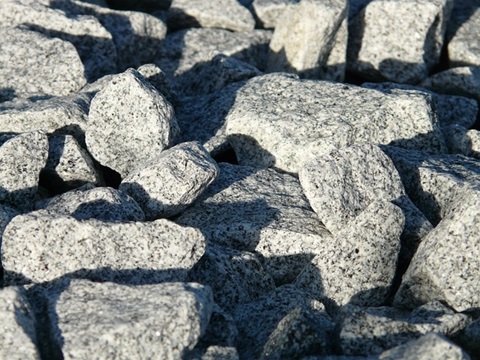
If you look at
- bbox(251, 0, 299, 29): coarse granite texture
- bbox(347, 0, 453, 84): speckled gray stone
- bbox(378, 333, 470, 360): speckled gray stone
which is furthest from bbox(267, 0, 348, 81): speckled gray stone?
bbox(378, 333, 470, 360): speckled gray stone

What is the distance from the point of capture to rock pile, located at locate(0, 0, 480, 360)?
Answer: 17.5 ft

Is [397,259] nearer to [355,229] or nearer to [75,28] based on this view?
[355,229]

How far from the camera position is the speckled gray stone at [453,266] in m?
6.00

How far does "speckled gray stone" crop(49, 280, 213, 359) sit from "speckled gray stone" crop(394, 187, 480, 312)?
1499 mm

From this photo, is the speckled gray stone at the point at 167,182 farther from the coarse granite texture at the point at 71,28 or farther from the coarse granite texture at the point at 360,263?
the coarse granite texture at the point at 71,28

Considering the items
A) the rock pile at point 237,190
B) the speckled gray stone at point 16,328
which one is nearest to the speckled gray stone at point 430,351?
the rock pile at point 237,190

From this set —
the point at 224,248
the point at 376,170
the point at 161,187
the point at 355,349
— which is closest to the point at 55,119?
the point at 161,187

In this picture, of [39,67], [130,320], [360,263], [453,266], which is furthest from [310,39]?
[130,320]

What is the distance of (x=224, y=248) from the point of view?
6535mm

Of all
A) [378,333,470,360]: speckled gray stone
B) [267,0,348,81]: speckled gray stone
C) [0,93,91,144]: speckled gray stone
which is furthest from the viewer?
[267,0,348,81]: speckled gray stone

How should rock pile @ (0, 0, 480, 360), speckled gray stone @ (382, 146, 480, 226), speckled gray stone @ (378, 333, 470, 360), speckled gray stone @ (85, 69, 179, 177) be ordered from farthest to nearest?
speckled gray stone @ (85, 69, 179, 177), speckled gray stone @ (382, 146, 480, 226), rock pile @ (0, 0, 480, 360), speckled gray stone @ (378, 333, 470, 360)

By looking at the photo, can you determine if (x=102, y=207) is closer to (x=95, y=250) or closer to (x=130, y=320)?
(x=95, y=250)

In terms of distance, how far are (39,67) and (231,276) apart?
321 centimetres

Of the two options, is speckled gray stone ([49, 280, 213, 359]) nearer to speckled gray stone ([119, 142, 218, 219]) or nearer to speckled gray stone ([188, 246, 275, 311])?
speckled gray stone ([188, 246, 275, 311])
